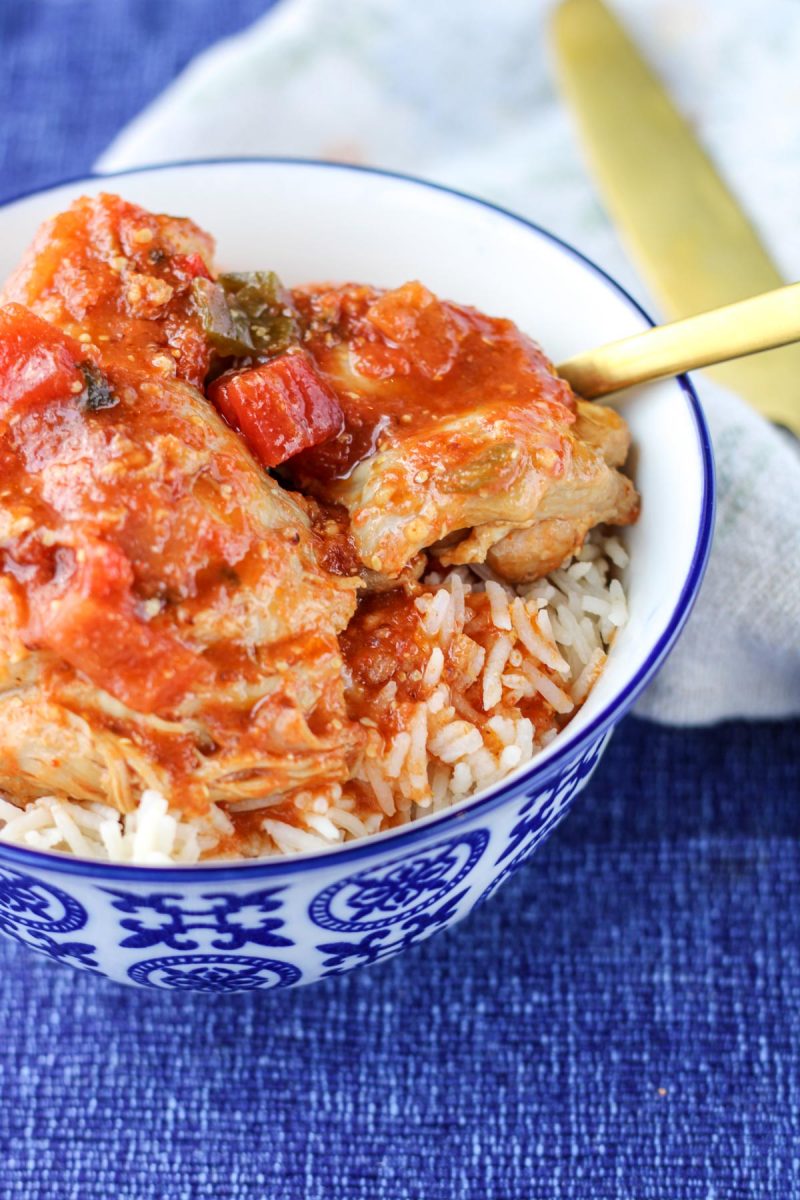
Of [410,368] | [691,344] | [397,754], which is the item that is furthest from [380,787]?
[691,344]

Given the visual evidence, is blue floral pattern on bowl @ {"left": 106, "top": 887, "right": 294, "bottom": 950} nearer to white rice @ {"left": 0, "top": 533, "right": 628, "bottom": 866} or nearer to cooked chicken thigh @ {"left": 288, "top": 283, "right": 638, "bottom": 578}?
white rice @ {"left": 0, "top": 533, "right": 628, "bottom": 866}

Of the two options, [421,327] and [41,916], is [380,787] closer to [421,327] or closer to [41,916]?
[41,916]

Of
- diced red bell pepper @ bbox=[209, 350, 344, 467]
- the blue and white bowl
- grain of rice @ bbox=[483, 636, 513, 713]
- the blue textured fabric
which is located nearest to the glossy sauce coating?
diced red bell pepper @ bbox=[209, 350, 344, 467]

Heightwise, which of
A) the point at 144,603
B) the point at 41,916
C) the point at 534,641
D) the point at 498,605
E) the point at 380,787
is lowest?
the point at 41,916

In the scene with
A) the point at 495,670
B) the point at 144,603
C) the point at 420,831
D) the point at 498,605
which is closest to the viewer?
the point at 420,831

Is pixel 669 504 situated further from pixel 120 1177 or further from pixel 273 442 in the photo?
pixel 120 1177

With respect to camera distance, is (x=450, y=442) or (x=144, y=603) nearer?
(x=144, y=603)
